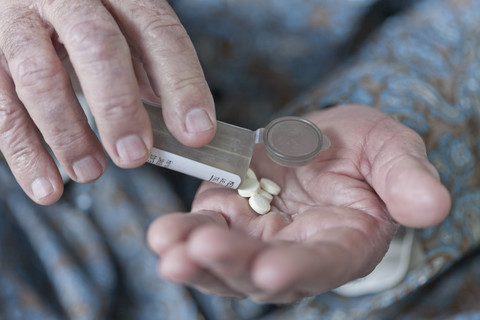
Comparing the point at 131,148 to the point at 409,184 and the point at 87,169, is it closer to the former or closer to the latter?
the point at 87,169

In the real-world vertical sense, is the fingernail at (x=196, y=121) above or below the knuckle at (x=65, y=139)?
above

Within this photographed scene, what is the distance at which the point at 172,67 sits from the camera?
1005mm

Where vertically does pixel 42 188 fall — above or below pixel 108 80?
below

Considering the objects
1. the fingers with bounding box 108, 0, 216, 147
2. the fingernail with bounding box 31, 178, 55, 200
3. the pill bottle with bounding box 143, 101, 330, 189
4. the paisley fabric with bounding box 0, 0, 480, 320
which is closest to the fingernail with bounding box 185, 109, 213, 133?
the fingers with bounding box 108, 0, 216, 147

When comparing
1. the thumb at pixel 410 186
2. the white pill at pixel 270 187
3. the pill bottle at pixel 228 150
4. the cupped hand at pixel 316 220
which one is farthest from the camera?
the white pill at pixel 270 187

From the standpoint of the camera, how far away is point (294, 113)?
64.7 inches

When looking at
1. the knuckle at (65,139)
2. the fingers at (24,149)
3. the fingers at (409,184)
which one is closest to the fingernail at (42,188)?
the fingers at (24,149)

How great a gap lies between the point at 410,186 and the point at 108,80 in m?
0.68

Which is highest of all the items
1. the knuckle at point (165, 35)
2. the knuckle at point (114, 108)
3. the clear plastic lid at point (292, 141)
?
the knuckle at point (165, 35)

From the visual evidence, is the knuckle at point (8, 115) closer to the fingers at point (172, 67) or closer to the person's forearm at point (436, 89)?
the fingers at point (172, 67)

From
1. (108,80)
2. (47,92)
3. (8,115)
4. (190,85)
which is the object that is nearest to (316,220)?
(190,85)

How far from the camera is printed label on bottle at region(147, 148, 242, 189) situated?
1.08 meters

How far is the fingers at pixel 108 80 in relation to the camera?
36.2 inches

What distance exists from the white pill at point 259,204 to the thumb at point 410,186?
28 cm
